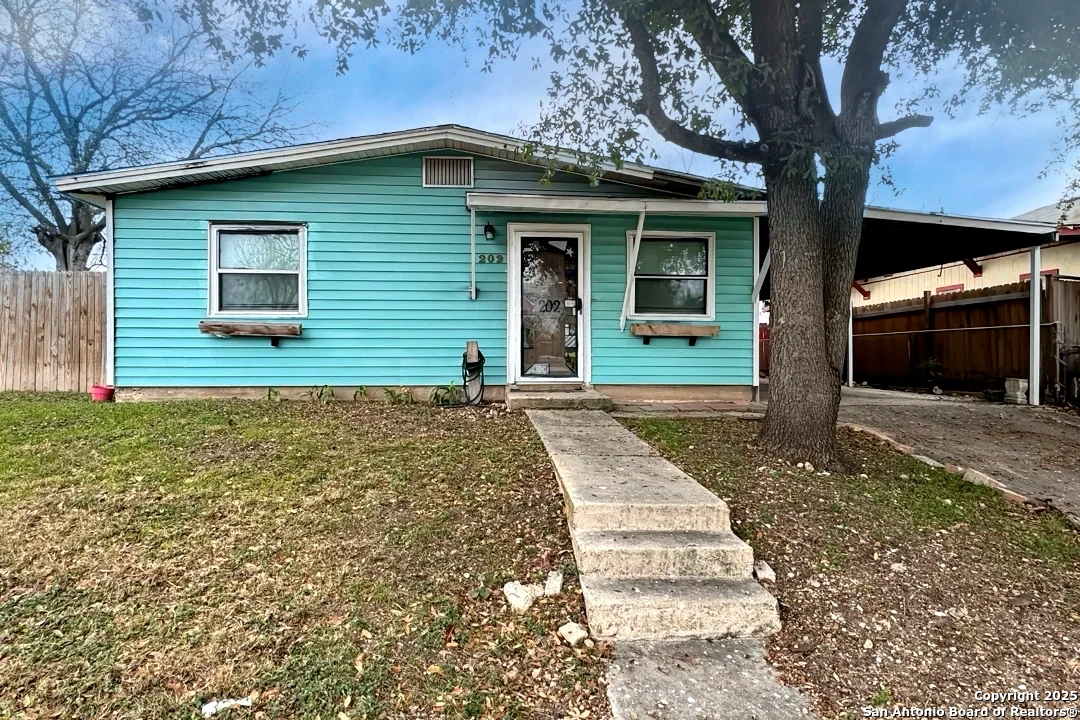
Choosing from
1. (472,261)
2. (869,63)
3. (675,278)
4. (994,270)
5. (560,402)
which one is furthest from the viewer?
(994,270)

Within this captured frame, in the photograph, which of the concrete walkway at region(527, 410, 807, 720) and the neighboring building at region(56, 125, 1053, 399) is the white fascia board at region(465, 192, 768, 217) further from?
the concrete walkway at region(527, 410, 807, 720)

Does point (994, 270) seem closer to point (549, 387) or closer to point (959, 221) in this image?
point (959, 221)

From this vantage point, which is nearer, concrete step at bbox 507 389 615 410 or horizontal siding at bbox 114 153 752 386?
concrete step at bbox 507 389 615 410

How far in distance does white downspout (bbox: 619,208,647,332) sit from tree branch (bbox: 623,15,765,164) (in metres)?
1.89

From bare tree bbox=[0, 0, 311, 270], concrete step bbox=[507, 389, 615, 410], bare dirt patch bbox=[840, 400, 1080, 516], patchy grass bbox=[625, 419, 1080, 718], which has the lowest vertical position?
patchy grass bbox=[625, 419, 1080, 718]

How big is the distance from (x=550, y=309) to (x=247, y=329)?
12.2 feet

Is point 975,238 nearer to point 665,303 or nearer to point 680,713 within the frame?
point 665,303

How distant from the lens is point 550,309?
688 centimetres

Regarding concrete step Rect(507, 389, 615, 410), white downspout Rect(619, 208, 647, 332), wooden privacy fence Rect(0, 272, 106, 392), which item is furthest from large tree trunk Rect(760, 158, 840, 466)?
wooden privacy fence Rect(0, 272, 106, 392)

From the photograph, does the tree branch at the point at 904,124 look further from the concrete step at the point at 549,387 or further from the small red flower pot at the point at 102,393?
the small red flower pot at the point at 102,393

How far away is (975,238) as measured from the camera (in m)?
7.20

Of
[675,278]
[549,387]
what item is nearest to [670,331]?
[675,278]

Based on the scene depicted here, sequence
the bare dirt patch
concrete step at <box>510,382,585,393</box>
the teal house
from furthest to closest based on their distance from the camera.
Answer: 1. the teal house
2. concrete step at <box>510,382,585,393</box>
3. the bare dirt patch

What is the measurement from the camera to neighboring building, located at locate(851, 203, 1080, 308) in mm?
9297
